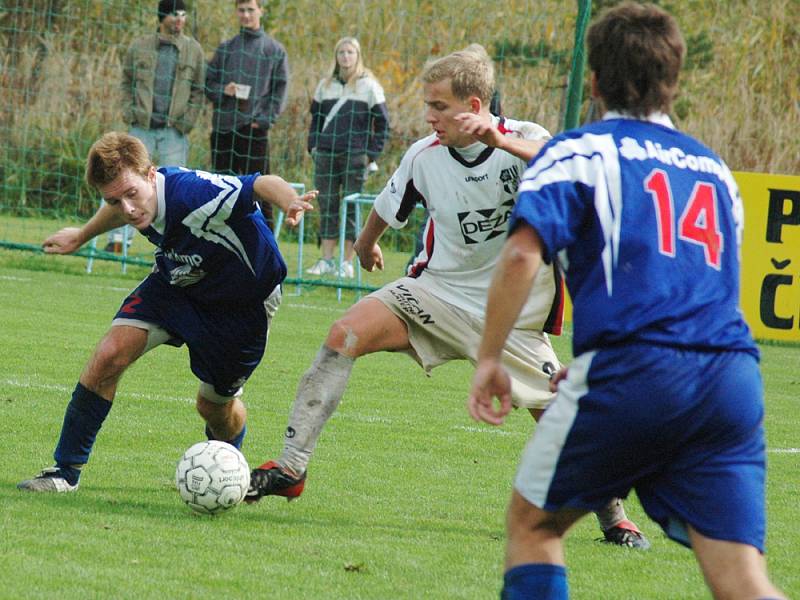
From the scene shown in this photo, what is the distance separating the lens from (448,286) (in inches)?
216

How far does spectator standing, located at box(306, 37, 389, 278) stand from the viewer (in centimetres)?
1327

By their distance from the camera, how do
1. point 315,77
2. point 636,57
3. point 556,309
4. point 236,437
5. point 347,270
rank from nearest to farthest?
1. point 636,57
2. point 556,309
3. point 236,437
4. point 347,270
5. point 315,77

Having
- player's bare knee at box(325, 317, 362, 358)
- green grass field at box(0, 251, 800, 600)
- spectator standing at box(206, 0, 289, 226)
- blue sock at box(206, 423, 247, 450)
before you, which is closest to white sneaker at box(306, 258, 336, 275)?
spectator standing at box(206, 0, 289, 226)

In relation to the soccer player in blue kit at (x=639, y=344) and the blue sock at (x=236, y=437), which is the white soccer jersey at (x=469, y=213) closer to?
the blue sock at (x=236, y=437)

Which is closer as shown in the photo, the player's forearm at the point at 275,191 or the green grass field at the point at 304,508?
the green grass field at the point at 304,508

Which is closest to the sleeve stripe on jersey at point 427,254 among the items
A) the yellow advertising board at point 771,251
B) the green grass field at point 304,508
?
the green grass field at point 304,508

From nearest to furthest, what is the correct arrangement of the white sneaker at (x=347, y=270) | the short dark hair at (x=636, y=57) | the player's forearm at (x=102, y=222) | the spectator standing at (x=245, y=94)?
1. the short dark hair at (x=636, y=57)
2. the player's forearm at (x=102, y=222)
3. the spectator standing at (x=245, y=94)
4. the white sneaker at (x=347, y=270)

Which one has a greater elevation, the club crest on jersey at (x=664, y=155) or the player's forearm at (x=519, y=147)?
the club crest on jersey at (x=664, y=155)

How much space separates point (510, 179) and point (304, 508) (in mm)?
1460

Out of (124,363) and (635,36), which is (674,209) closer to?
(635,36)

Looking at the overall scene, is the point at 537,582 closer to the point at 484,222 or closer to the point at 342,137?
the point at 484,222

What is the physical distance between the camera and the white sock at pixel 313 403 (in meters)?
5.05

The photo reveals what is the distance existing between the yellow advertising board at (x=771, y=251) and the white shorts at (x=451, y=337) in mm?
6531

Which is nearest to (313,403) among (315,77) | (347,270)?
(347,270)
